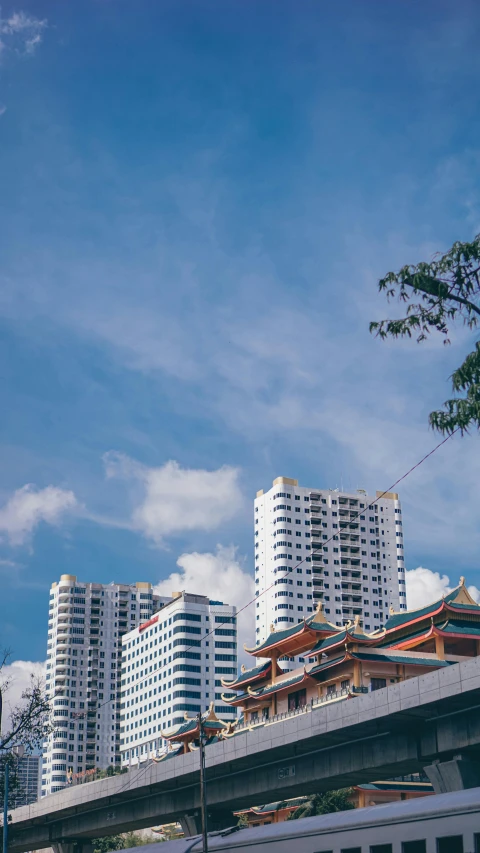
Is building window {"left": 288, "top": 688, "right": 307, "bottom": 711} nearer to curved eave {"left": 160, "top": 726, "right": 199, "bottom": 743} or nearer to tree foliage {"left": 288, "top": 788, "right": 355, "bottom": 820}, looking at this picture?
tree foliage {"left": 288, "top": 788, "right": 355, "bottom": 820}

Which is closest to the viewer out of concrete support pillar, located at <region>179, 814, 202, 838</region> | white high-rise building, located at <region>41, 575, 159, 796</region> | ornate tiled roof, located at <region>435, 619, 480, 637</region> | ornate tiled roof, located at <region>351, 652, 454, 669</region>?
concrete support pillar, located at <region>179, 814, 202, 838</region>

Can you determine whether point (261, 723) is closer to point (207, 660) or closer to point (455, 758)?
point (455, 758)

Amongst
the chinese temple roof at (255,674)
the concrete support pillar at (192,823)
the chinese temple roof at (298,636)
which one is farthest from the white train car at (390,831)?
the chinese temple roof at (255,674)

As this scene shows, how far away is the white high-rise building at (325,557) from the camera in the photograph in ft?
541

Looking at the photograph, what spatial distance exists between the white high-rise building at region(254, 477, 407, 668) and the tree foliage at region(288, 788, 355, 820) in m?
99.4

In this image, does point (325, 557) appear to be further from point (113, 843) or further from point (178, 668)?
point (113, 843)

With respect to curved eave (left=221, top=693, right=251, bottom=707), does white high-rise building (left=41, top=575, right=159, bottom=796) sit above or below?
above

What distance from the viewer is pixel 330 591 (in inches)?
6604

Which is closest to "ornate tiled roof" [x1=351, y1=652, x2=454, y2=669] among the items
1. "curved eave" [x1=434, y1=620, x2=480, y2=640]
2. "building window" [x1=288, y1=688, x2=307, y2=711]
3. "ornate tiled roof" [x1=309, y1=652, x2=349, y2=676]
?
"ornate tiled roof" [x1=309, y1=652, x2=349, y2=676]

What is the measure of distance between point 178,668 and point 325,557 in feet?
106

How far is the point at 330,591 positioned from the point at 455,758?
13527cm

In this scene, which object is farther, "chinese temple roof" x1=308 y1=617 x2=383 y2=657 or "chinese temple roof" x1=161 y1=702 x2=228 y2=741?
"chinese temple roof" x1=161 y1=702 x2=228 y2=741

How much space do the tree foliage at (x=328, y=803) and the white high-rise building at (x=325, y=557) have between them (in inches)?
3912

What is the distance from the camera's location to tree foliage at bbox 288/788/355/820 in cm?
5902
